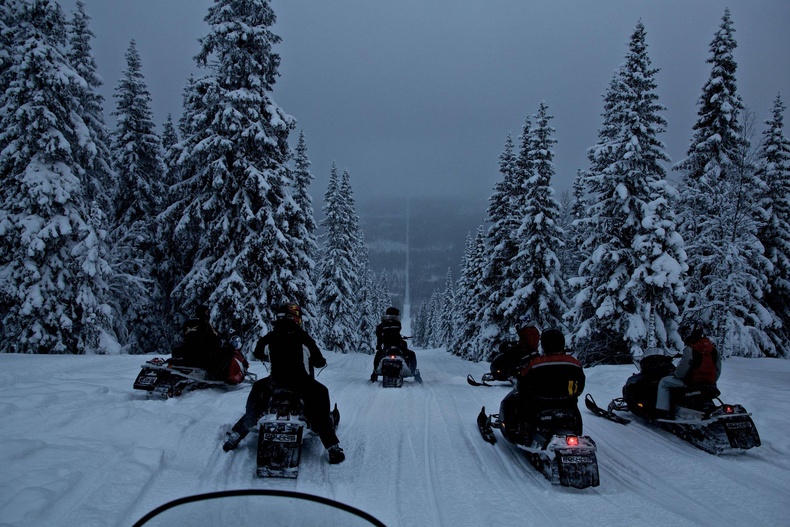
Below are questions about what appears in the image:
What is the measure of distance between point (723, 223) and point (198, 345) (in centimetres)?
1862

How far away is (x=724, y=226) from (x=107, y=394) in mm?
20131

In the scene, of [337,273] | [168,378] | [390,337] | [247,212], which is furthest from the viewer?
[337,273]

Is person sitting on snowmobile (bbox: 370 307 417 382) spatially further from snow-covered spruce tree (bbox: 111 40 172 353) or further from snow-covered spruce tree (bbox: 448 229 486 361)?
snow-covered spruce tree (bbox: 448 229 486 361)

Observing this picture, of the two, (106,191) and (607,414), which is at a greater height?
(106,191)

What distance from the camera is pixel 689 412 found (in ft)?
22.1

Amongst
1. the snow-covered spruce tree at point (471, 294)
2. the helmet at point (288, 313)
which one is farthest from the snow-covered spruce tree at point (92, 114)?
the snow-covered spruce tree at point (471, 294)

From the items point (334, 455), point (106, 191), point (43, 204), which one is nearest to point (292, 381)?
point (334, 455)

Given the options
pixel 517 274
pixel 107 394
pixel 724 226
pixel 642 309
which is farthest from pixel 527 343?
pixel 517 274

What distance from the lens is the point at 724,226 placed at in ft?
54.8

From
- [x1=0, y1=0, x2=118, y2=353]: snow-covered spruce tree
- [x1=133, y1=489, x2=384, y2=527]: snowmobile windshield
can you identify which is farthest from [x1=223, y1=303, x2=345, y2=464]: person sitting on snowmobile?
[x1=0, y1=0, x2=118, y2=353]: snow-covered spruce tree

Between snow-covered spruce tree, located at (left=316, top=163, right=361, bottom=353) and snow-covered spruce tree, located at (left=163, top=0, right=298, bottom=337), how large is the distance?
51.7 feet

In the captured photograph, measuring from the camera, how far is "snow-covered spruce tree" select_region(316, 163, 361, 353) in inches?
1265

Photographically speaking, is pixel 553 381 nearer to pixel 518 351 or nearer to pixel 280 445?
pixel 280 445

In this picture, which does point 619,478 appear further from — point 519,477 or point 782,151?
point 782,151
